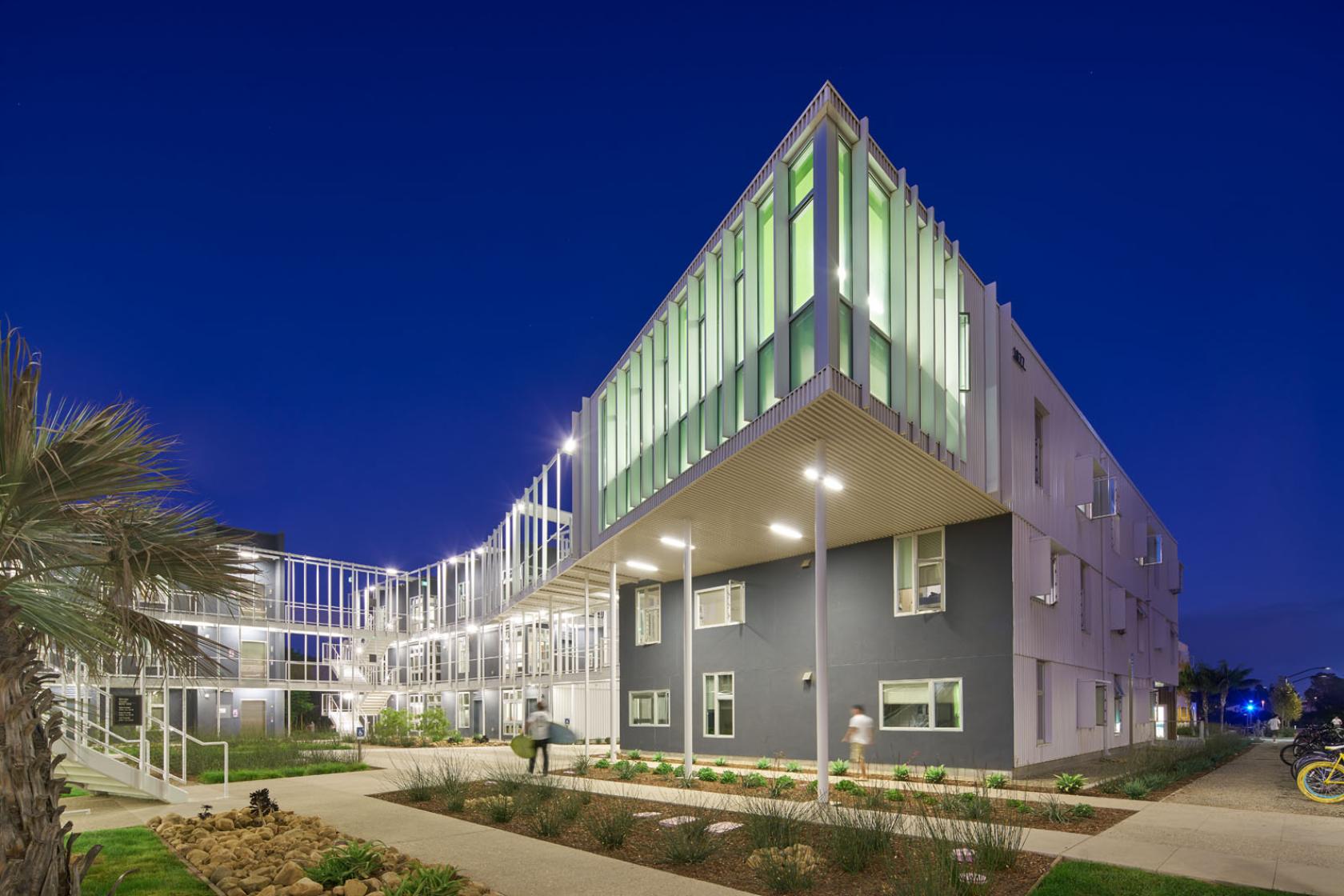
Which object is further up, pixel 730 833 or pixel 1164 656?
pixel 730 833

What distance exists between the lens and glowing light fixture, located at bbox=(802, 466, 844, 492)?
15016 millimetres

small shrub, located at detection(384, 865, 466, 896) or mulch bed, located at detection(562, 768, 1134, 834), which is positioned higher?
small shrub, located at detection(384, 865, 466, 896)

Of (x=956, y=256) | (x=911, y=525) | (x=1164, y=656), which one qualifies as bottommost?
(x=1164, y=656)

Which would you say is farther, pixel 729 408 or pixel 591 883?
pixel 729 408

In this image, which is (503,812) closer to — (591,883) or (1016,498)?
(591,883)

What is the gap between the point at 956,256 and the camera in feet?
57.1

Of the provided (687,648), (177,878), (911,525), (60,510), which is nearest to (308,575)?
(687,648)

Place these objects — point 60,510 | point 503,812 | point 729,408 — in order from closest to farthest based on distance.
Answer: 1. point 60,510
2. point 503,812
3. point 729,408

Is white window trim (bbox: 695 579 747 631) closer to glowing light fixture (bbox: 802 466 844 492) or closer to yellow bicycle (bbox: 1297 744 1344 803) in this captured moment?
glowing light fixture (bbox: 802 466 844 492)

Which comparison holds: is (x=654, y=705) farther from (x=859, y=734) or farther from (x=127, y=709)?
(x=127, y=709)

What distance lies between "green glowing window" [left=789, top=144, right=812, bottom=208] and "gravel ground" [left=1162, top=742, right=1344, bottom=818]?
37.6 ft

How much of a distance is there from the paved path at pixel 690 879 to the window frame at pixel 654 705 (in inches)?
393

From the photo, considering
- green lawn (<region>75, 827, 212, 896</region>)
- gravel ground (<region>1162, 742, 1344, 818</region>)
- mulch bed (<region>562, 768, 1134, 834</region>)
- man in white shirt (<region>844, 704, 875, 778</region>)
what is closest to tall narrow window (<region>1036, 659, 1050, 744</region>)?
gravel ground (<region>1162, 742, 1344, 818</region>)

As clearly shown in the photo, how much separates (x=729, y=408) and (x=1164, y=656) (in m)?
33.2
